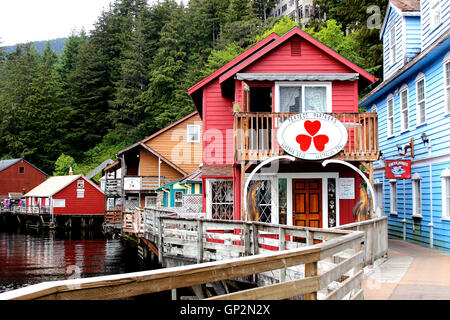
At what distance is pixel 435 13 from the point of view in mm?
15836

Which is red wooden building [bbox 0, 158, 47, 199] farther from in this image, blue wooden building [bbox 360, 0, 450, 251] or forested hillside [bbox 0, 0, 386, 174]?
blue wooden building [bbox 360, 0, 450, 251]

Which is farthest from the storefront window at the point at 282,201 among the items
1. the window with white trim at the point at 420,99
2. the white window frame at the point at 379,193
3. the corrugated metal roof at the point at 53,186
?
the corrugated metal roof at the point at 53,186

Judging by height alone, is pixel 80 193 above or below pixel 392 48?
below

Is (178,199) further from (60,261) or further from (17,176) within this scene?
(17,176)

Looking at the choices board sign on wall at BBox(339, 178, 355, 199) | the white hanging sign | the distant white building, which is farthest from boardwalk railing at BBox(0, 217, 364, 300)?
the distant white building

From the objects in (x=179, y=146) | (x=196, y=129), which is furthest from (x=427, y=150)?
(x=179, y=146)

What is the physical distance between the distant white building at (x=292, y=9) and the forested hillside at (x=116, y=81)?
2.77 meters

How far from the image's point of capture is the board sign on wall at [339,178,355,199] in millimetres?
14617

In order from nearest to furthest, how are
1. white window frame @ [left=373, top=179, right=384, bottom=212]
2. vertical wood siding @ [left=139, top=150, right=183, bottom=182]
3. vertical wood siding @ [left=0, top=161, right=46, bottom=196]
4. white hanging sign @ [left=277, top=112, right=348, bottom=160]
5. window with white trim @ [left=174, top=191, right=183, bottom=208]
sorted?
white hanging sign @ [left=277, top=112, right=348, bottom=160], white window frame @ [left=373, top=179, right=384, bottom=212], window with white trim @ [left=174, top=191, right=183, bottom=208], vertical wood siding @ [left=139, top=150, right=183, bottom=182], vertical wood siding @ [left=0, top=161, right=46, bottom=196]

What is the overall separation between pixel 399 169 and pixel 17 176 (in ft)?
207

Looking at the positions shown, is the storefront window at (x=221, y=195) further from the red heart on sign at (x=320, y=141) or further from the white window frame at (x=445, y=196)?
the white window frame at (x=445, y=196)

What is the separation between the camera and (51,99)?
70.8 m

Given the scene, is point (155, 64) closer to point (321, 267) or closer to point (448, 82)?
→ point (448, 82)
